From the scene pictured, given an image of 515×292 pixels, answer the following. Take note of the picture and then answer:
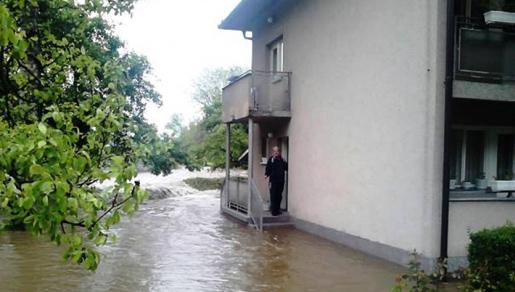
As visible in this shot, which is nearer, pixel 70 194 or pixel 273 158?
pixel 70 194

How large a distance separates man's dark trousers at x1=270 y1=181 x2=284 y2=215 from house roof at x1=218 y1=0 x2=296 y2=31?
5.31 m

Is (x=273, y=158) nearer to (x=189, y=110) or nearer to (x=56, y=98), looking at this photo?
(x=56, y=98)

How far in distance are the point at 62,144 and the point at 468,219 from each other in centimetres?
779

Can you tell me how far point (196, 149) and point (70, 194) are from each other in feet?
84.0

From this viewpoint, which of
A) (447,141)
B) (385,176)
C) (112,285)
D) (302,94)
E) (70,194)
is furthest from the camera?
(302,94)

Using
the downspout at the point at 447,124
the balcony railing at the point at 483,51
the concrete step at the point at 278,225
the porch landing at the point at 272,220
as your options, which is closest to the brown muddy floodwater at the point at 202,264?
the concrete step at the point at 278,225

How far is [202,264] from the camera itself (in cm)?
924

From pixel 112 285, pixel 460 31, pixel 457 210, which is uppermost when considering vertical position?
pixel 460 31

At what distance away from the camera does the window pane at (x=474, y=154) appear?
10.5m

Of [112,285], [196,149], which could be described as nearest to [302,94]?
[112,285]

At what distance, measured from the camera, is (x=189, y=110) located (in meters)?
68.2

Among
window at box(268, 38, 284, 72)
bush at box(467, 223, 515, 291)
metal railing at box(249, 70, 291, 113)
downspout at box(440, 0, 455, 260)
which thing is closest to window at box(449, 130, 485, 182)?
downspout at box(440, 0, 455, 260)

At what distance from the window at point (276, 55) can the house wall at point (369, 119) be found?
1425 mm

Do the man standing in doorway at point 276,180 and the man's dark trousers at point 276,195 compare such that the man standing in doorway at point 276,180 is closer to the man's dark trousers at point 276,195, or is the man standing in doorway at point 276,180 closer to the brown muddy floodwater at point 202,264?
the man's dark trousers at point 276,195
